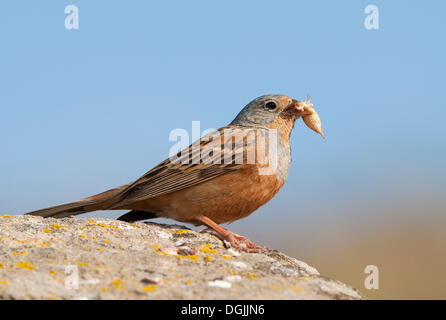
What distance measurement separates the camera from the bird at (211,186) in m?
6.36

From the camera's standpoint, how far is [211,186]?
6.42m

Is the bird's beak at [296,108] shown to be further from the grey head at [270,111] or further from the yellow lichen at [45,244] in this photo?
the yellow lichen at [45,244]

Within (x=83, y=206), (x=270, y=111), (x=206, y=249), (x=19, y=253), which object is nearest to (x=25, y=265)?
(x=19, y=253)

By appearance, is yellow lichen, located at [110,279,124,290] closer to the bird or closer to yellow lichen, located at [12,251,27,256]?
yellow lichen, located at [12,251,27,256]

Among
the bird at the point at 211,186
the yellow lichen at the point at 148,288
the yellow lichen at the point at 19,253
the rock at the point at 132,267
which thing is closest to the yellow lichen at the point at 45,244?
the rock at the point at 132,267

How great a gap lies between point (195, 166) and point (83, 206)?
5.03 feet

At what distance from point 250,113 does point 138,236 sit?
2.95 meters

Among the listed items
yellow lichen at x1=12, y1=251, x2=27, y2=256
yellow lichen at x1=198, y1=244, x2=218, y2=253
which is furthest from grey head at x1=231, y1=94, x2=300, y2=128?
yellow lichen at x1=12, y1=251, x2=27, y2=256

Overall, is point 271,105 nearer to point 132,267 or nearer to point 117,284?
point 132,267

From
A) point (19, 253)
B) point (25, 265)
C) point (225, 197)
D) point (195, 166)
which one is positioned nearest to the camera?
point (25, 265)

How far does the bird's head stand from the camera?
7467mm

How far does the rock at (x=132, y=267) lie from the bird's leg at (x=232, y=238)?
0.53 ft

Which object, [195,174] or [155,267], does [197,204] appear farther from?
[155,267]

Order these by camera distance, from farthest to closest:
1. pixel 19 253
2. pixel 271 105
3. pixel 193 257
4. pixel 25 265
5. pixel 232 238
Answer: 1. pixel 271 105
2. pixel 232 238
3. pixel 193 257
4. pixel 19 253
5. pixel 25 265
